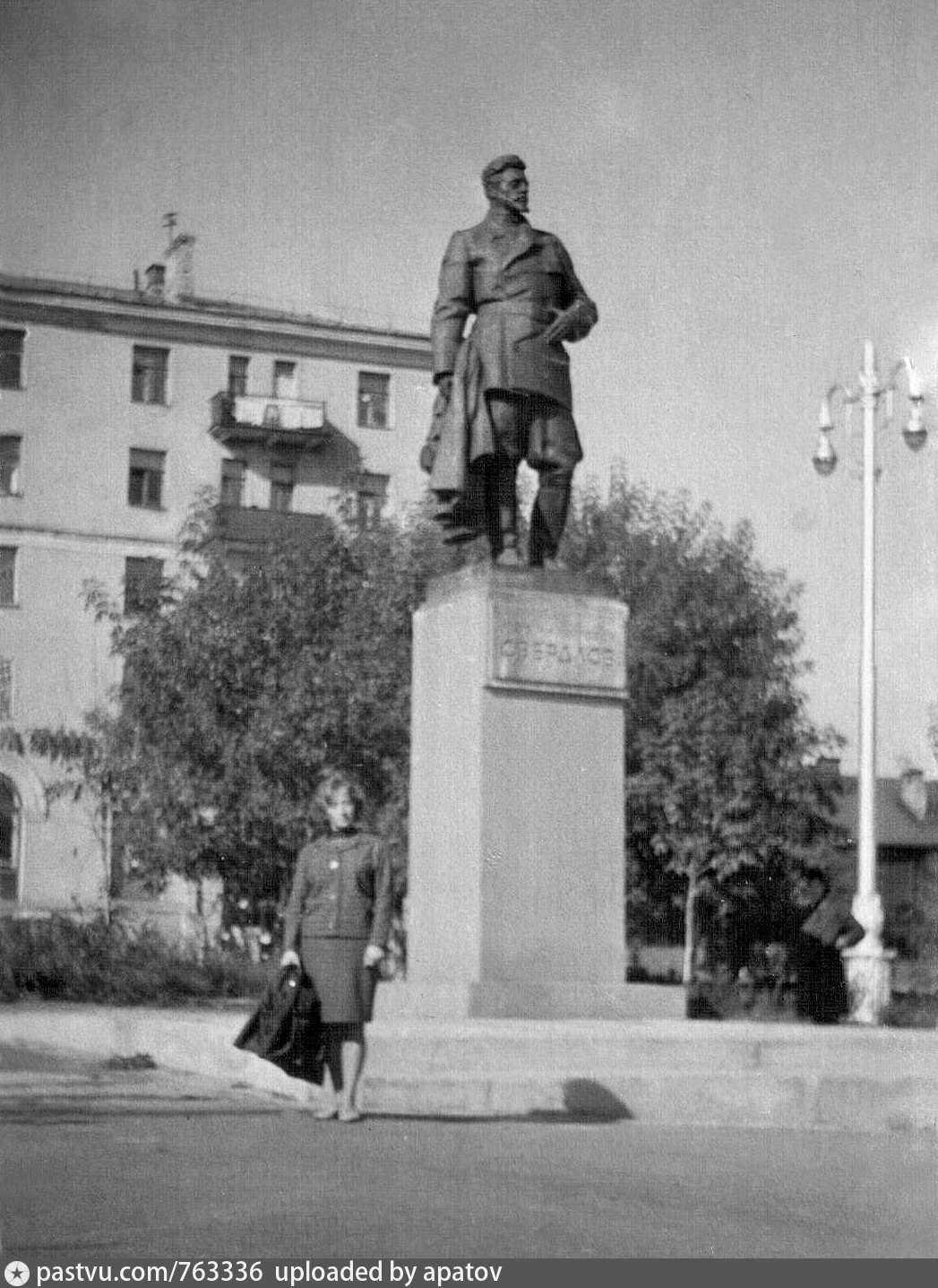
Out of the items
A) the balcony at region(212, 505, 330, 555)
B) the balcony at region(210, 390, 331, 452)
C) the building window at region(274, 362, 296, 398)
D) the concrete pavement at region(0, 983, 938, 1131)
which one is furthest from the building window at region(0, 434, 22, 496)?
the concrete pavement at region(0, 983, 938, 1131)

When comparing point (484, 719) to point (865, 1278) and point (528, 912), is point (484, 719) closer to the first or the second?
point (528, 912)

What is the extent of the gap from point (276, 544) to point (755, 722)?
7852mm

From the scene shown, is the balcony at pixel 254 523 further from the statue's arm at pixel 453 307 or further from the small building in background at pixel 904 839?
the statue's arm at pixel 453 307

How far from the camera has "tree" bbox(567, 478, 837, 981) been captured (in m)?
33.2

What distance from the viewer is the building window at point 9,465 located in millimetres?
45406

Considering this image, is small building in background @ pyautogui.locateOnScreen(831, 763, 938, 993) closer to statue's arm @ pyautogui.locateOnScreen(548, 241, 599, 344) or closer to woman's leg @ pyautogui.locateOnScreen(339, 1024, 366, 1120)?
statue's arm @ pyautogui.locateOnScreen(548, 241, 599, 344)

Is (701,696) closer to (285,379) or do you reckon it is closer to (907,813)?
(285,379)

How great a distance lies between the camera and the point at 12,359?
46.2 m

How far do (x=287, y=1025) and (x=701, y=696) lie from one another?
24.2 m

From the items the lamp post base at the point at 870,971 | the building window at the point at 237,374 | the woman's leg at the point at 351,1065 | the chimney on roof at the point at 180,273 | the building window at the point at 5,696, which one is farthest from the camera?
the building window at the point at 237,374

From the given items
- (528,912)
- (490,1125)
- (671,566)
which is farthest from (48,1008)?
(671,566)

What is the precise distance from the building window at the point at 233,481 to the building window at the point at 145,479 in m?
2.93

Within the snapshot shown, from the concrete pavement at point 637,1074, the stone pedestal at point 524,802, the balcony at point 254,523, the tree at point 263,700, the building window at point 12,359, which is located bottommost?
the concrete pavement at point 637,1074

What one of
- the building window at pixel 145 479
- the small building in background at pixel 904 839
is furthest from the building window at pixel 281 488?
the small building in background at pixel 904 839
